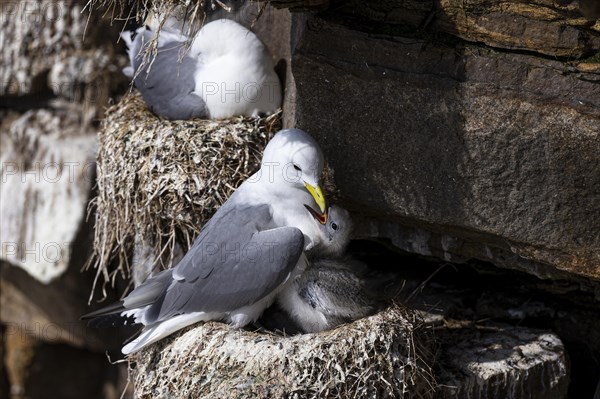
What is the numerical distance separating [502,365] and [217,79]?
6.05 feet

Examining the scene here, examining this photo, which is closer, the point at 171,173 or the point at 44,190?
the point at 171,173

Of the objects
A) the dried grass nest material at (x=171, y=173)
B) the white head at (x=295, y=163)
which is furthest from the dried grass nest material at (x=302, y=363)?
the dried grass nest material at (x=171, y=173)

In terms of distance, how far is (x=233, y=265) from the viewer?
3.45 meters

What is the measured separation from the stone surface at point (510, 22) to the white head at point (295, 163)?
586 mm

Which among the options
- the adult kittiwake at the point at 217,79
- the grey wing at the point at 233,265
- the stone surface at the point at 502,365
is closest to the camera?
the grey wing at the point at 233,265

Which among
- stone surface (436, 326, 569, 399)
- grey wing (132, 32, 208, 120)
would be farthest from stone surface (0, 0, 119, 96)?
stone surface (436, 326, 569, 399)

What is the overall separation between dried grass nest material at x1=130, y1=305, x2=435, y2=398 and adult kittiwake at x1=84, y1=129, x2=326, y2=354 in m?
0.10

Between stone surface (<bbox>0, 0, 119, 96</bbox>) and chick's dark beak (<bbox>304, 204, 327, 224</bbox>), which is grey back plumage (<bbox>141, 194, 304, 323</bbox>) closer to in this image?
chick's dark beak (<bbox>304, 204, 327, 224</bbox>)

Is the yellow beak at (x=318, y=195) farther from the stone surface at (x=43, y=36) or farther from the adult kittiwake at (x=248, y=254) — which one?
the stone surface at (x=43, y=36)

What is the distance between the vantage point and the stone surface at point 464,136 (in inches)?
119

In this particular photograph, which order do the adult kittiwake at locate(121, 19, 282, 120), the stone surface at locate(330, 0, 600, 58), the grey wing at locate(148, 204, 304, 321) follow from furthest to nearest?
the adult kittiwake at locate(121, 19, 282, 120), the grey wing at locate(148, 204, 304, 321), the stone surface at locate(330, 0, 600, 58)

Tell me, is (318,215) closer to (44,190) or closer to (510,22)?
(510,22)

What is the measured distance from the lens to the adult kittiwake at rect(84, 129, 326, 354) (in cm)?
339

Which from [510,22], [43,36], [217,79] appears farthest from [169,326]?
[43,36]
